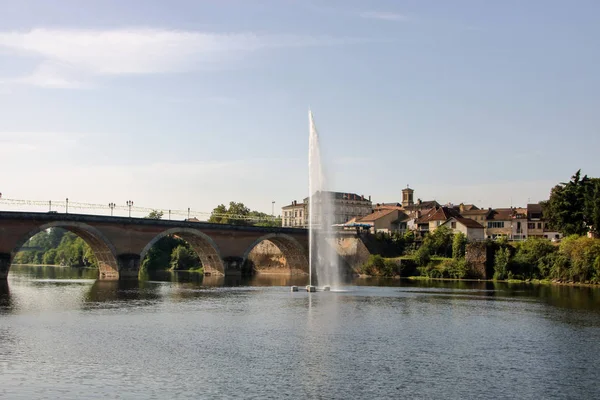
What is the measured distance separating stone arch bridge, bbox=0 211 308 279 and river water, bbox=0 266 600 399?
21508 mm

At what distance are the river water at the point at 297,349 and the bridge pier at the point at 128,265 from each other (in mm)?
29022

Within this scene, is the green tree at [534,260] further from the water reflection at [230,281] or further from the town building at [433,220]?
the town building at [433,220]

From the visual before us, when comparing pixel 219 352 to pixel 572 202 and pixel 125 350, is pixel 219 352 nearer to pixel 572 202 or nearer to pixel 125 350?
pixel 125 350

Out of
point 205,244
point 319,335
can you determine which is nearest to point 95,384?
point 319,335

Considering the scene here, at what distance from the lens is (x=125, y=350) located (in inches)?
1288

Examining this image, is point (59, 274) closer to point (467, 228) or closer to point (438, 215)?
point (438, 215)

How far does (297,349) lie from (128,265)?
56.8 metres

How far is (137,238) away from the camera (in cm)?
8888

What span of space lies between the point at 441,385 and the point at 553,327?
17.6 m

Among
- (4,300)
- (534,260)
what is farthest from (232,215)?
(4,300)

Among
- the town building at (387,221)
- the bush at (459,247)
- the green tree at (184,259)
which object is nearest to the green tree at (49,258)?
the green tree at (184,259)

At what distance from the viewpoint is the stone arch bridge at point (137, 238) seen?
3045 inches

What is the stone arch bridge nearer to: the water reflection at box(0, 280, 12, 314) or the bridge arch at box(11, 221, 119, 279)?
the bridge arch at box(11, 221, 119, 279)

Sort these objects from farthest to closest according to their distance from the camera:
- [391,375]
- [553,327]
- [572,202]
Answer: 1. [572,202]
2. [553,327]
3. [391,375]
